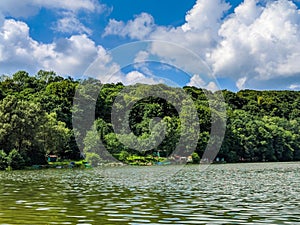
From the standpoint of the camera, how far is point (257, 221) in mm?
14867

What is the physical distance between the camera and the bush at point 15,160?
57281mm

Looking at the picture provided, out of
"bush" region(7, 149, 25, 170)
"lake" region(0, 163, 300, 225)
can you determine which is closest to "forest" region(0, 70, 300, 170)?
"bush" region(7, 149, 25, 170)

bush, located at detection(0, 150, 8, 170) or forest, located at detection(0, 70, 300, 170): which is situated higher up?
forest, located at detection(0, 70, 300, 170)

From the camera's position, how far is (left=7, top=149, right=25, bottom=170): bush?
5728cm

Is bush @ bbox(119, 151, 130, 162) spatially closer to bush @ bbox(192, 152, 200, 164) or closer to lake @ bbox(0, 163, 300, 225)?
bush @ bbox(192, 152, 200, 164)

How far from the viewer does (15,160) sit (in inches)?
2277

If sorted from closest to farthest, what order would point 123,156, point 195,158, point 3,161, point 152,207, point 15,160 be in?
point 152,207 < point 3,161 < point 15,160 < point 123,156 < point 195,158

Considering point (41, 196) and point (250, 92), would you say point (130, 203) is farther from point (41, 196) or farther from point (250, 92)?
point (250, 92)

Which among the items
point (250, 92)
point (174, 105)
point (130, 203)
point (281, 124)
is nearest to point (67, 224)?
point (130, 203)

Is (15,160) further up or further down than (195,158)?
further down

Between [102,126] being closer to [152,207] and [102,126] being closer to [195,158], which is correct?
[195,158]

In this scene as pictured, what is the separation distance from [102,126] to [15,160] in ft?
74.8

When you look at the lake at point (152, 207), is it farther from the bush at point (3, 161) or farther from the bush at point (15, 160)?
the bush at point (3, 161)

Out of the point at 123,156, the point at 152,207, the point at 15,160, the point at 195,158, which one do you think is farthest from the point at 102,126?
the point at 152,207
